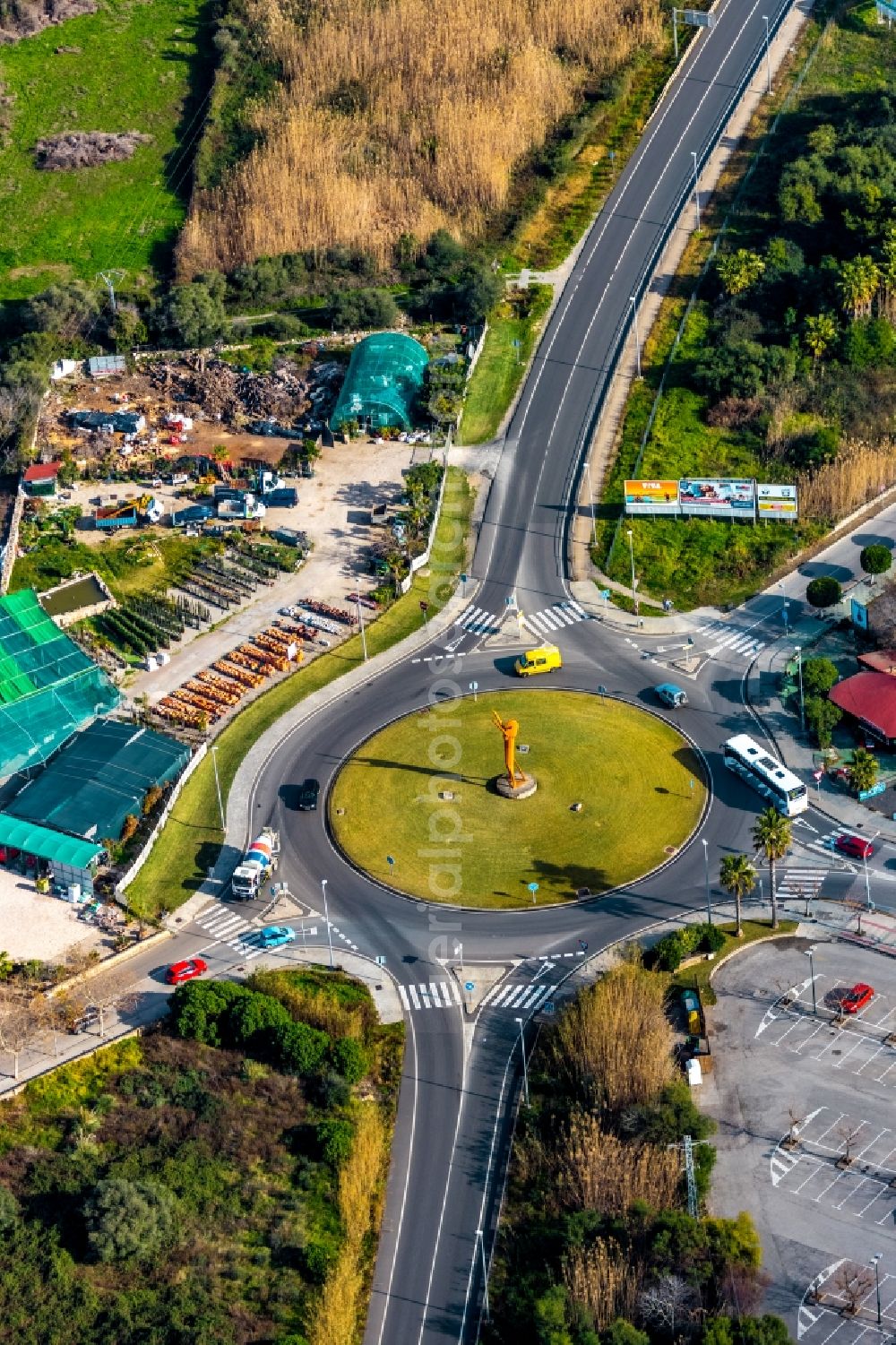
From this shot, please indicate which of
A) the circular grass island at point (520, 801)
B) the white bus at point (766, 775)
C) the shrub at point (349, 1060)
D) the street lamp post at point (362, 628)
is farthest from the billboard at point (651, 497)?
the shrub at point (349, 1060)

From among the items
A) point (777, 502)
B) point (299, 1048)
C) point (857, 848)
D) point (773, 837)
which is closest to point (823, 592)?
point (777, 502)

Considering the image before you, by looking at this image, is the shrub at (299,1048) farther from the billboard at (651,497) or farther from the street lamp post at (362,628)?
the billboard at (651,497)

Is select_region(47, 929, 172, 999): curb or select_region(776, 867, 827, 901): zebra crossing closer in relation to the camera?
select_region(47, 929, 172, 999): curb

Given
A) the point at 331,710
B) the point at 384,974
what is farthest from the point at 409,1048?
the point at 331,710

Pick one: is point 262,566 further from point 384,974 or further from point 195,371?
point 384,974

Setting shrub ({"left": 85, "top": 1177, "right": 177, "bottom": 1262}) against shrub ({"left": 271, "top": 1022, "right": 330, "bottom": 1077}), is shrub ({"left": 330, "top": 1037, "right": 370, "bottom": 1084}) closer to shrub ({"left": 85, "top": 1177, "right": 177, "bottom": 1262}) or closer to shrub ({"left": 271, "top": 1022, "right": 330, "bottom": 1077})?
shrub ({"left": 271, "top": 1022, "right": 330, "bottom": 1077})

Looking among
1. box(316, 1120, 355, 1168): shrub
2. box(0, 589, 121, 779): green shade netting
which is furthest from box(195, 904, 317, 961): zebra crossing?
box(0, 589, 121, 779): green shade netting
